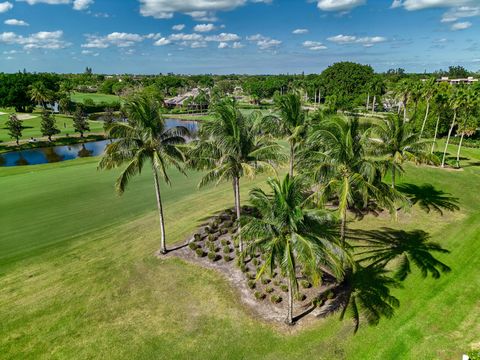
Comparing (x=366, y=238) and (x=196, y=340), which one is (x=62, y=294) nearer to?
(x=196, y=340)

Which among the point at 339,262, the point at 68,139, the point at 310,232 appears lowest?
the point at 68,139

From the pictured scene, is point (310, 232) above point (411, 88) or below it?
below

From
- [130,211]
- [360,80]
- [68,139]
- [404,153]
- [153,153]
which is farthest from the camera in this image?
[360,80]

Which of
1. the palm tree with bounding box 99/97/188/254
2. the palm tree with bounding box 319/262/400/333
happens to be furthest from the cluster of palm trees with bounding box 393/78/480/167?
the palm tree with bounding box 99/97/188/254

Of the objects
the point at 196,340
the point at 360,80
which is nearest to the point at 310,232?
the point at 196,340

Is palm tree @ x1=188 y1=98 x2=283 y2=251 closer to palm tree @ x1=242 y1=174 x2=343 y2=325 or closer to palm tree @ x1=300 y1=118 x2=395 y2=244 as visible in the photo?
palm tree @ x1=300 y1=118 x2=395 y2=244

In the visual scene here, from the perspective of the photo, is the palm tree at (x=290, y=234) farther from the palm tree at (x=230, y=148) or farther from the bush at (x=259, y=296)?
the palm tree at (x=230, y=148)
